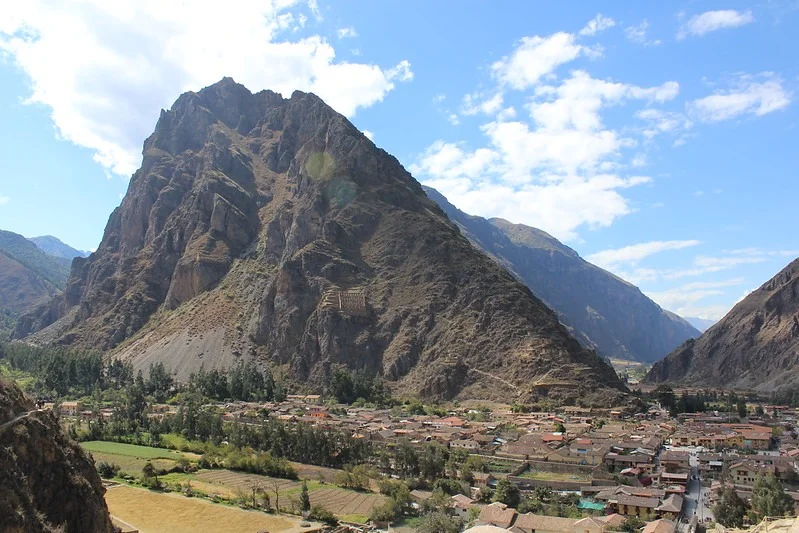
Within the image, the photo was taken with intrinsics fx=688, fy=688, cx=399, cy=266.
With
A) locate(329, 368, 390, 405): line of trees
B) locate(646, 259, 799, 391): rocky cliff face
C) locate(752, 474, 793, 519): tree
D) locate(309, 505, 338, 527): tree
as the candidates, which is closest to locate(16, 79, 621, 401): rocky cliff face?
locate(329, 368, 390, 405): line of trees

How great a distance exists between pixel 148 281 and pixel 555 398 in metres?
121

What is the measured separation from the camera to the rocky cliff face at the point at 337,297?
12525 cm

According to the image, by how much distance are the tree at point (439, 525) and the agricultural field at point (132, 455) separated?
34789mm

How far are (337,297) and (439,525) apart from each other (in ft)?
326

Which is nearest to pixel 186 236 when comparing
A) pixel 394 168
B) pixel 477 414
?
pixel 394 168

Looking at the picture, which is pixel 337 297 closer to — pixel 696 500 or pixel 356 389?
pixel 356 389

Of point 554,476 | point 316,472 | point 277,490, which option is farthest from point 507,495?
point 316,472

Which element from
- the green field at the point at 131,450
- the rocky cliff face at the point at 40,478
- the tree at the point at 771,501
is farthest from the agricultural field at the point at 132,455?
the tree at the point at 771,501

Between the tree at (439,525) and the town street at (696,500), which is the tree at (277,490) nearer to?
the tree at (439,525)

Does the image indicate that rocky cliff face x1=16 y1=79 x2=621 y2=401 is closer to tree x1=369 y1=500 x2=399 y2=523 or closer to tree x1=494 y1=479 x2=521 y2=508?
tree x1=494 y1=479 x2=521 y2=508

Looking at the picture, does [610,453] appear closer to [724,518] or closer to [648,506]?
[648,506]

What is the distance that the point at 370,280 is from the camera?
151750 millimetres

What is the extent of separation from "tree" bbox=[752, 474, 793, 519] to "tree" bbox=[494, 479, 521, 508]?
17953 mm

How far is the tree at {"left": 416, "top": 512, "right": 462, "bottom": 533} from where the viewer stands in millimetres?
46875
